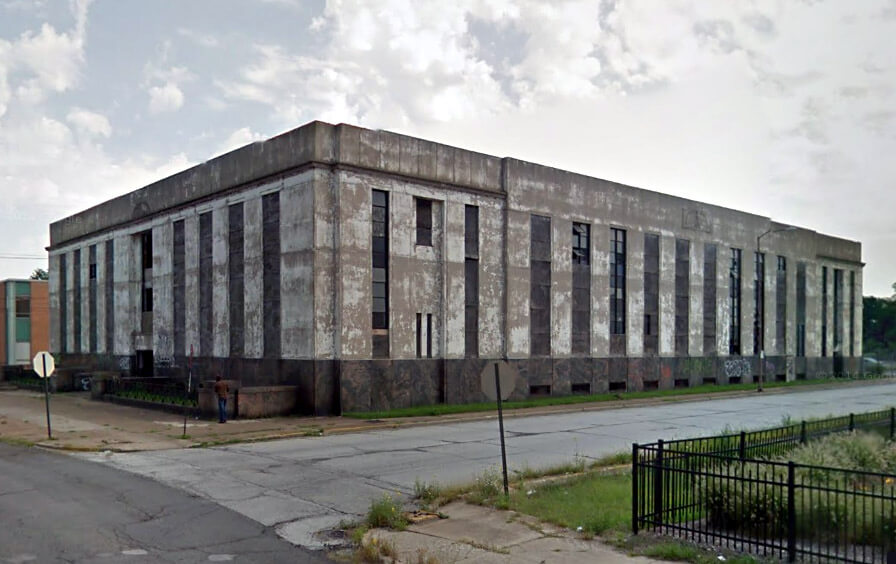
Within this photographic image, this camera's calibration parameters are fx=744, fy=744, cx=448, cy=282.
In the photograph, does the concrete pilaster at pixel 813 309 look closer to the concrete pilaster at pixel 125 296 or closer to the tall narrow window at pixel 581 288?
→ the tall narrow window at pixel 581 288

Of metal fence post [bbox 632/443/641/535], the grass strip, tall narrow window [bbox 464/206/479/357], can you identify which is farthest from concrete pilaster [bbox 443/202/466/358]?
metal fence post [bbox 632/443/641/535]

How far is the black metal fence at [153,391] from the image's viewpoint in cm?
3073

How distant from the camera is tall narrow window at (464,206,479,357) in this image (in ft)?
113

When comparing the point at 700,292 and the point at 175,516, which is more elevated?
the point at 700,292

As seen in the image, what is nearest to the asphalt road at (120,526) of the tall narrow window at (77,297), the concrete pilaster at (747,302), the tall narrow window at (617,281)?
the tall narrow window at (617,281)

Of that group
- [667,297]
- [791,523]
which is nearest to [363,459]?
[791,523]

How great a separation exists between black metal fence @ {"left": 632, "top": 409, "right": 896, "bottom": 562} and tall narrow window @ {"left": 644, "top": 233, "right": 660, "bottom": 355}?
112 feet

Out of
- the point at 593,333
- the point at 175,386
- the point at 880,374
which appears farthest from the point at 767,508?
the point at 880,374

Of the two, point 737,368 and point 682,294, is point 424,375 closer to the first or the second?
point 682,294

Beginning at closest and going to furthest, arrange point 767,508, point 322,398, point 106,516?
1. point 767,508
2. point 106,516
3. point 322,398

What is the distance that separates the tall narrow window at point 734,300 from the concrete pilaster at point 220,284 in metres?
34.9

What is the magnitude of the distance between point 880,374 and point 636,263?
39.3 meters

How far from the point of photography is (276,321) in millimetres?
31188

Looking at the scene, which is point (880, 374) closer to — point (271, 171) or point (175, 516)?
point (271, 171)
